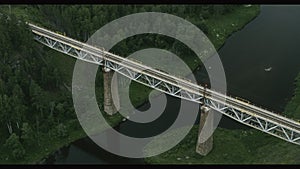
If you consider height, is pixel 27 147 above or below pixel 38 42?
below

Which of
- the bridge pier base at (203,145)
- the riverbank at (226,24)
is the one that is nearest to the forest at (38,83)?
the riverbank at (226,24)

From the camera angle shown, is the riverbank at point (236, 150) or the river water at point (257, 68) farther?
the river water at point (257, 68)

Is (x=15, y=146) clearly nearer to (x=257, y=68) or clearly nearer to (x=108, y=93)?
(x=108, y=93)

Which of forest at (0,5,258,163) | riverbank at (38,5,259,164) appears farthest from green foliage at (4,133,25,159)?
riverbank at (38,5,259,164)

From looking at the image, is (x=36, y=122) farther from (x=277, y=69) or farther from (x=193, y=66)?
(x=277, y=69)

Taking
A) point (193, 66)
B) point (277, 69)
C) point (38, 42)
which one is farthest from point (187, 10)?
point (38, 42)

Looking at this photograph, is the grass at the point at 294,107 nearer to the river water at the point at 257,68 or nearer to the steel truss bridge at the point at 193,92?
the river water at the point at 257,68

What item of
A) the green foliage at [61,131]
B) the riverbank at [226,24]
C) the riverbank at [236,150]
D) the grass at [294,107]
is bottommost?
the riverbank at [236,150]

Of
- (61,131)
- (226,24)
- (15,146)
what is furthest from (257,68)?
(15,146)
